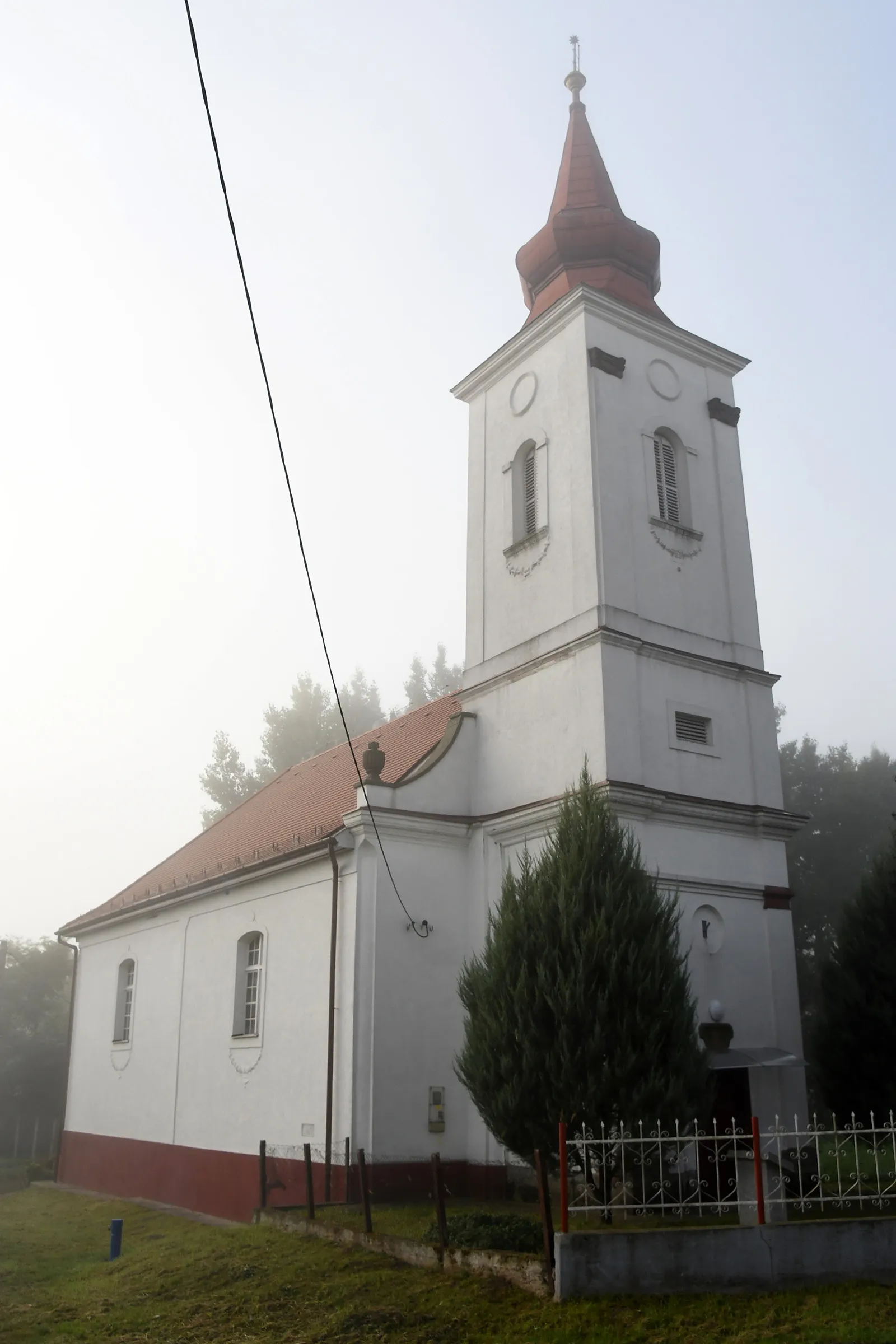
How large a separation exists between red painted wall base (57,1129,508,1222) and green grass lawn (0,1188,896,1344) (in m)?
1.31

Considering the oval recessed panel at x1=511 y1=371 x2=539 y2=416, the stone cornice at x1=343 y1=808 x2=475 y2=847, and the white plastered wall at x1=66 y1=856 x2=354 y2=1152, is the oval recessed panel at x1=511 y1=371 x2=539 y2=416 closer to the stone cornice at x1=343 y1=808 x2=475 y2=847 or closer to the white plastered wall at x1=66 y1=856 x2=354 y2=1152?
the stone cornice at x1=343 y1=808 x2=475 y2=847

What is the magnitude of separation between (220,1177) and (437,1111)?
196 inches

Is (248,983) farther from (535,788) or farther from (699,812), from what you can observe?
(699,812)

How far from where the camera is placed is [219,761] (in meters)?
50.8

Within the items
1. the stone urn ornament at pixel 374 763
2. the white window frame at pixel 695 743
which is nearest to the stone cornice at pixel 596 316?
the white window frame at pixel 695 743

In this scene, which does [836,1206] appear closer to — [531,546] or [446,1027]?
[446,1027]

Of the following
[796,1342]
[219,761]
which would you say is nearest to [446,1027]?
[796,1342]

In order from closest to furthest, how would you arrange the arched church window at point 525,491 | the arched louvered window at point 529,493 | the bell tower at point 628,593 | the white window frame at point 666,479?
the bell tower at point 628,593
the white window frame at point 666,479
the arched church window at point 525,491
the arched louvered window at point 529,493

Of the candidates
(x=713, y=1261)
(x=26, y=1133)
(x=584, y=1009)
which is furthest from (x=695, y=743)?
(x=26, y=1133)

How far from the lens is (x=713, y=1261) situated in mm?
9641

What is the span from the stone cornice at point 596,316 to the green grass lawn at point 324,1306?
576 inches

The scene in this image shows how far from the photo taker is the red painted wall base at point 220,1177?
612 inches

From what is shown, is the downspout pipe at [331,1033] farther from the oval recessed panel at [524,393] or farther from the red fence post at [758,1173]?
the oval recessed panel at [524,393]

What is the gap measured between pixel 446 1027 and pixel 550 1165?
4.10 metres
